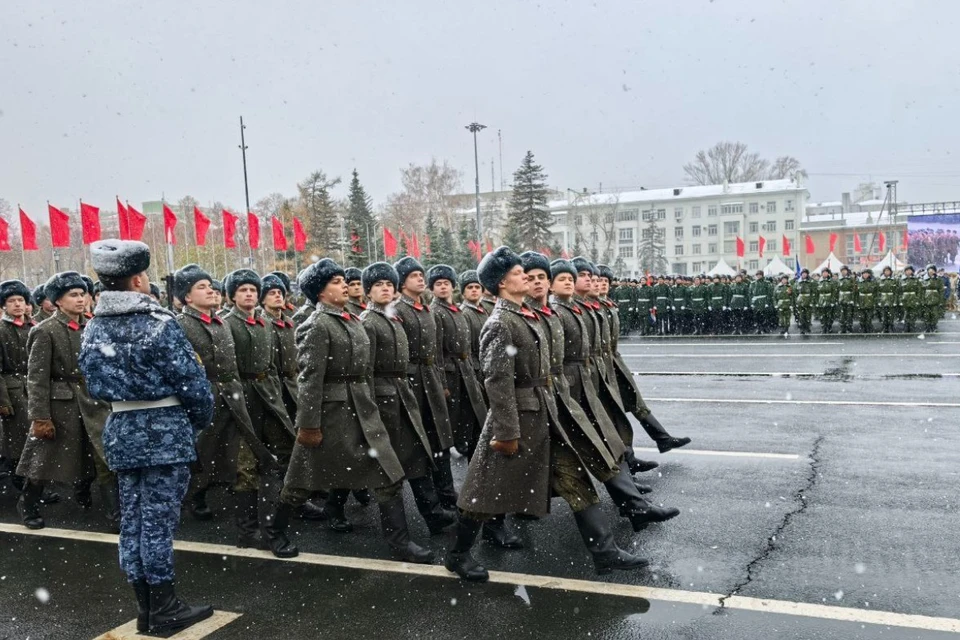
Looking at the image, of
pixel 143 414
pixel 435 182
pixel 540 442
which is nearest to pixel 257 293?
pixel 143 414

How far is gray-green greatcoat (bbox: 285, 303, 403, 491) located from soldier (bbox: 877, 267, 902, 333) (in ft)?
58.0

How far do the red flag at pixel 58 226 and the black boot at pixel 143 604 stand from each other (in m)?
19.9

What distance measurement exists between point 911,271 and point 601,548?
18511 millimetres

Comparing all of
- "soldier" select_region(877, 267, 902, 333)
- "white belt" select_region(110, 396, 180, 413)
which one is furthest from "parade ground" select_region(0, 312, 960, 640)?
"soldier" select_region(877, 267, 902, 333)

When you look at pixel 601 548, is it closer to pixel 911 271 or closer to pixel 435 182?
pixel 911 271

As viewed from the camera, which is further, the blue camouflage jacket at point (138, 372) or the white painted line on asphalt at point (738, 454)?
the white painted line on asphalt at point (738, 454)

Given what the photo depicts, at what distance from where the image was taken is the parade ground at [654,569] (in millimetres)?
4105

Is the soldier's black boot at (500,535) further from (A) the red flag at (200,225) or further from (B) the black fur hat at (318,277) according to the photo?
(A) the red flag at (200,225)

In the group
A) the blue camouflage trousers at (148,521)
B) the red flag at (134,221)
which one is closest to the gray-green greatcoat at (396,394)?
the blue camouflage trousers at (148,521)

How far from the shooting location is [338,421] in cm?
526

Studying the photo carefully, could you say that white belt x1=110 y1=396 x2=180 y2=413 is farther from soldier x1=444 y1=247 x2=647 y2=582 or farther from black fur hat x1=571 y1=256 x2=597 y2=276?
black fur hat x1=571 y1=256 x2=597 y2=276

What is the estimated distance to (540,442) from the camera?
183 inches

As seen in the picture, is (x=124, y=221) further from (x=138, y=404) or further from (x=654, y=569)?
(x=654, y=569)

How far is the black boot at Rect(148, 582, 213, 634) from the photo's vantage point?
418 centimetres
